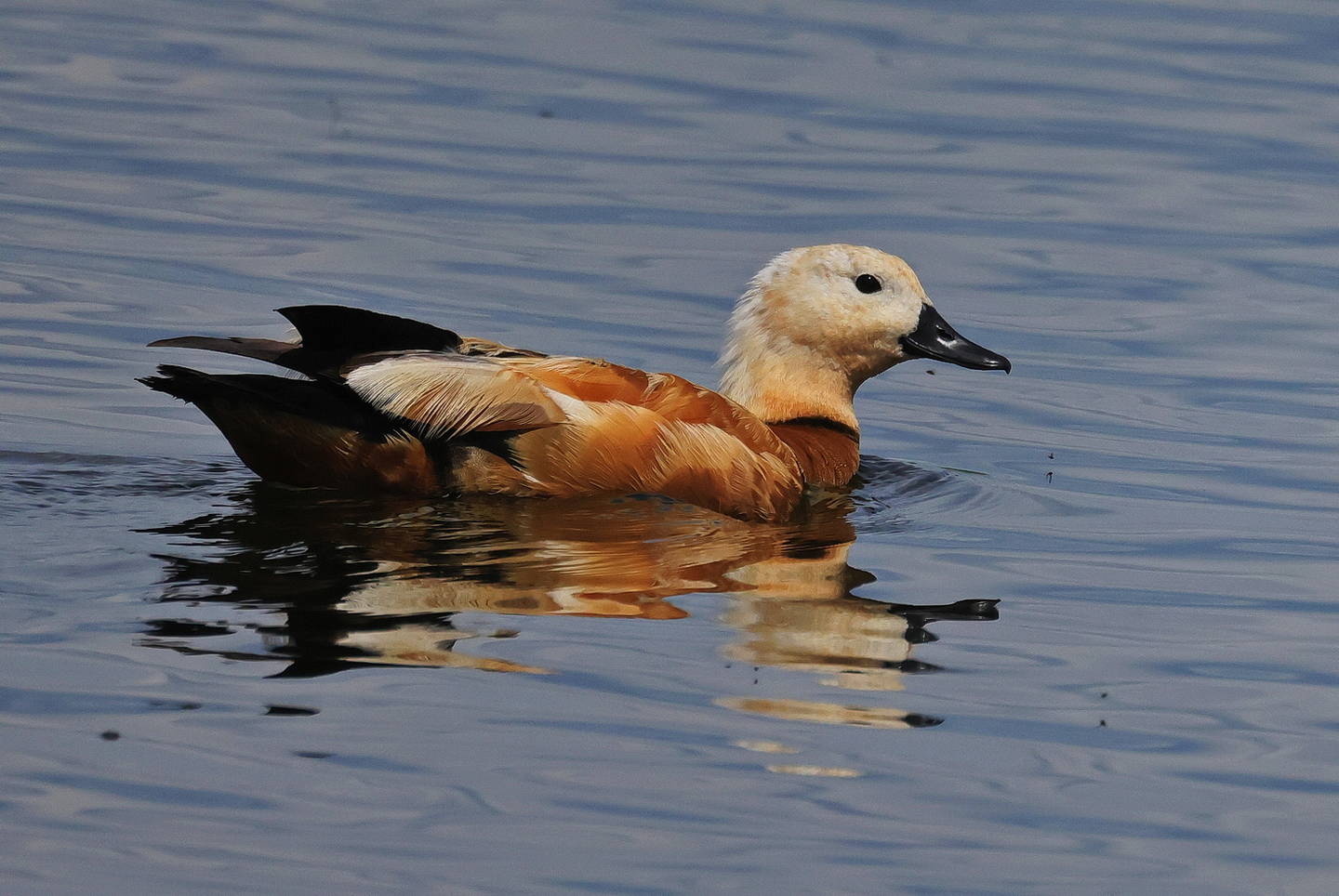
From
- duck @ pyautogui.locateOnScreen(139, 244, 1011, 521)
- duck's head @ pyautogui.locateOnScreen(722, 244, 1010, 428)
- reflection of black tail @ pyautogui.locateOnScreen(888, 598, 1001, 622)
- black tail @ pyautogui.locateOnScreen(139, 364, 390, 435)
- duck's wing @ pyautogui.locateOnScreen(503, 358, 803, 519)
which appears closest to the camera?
reflection of black tail @ pyautogui.locateOnScreen(888, 598, 1001, 622)

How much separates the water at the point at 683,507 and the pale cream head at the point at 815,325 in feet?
1.72

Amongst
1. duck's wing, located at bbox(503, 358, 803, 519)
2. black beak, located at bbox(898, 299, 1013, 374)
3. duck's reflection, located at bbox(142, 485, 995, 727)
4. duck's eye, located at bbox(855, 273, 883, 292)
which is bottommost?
duck's reflection, located at bbox(142, 485, 995, 727)

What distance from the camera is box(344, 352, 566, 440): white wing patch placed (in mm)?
7711

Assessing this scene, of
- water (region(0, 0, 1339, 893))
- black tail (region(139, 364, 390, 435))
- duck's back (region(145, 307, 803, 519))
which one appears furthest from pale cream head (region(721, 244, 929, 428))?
black tail (region(139, 364, 390, 435))

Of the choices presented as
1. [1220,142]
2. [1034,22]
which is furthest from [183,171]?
[1034,22]

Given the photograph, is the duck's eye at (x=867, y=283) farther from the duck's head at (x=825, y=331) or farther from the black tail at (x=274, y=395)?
Result: the black tail at (x=274, y=395)

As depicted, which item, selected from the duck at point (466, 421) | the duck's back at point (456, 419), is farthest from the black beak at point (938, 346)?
the duck's back at point (456, 419)

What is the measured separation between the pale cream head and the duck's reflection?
1.16m

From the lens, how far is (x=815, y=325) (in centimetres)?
955

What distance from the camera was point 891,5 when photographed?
1870 cm

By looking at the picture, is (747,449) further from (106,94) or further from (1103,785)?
(106,94)

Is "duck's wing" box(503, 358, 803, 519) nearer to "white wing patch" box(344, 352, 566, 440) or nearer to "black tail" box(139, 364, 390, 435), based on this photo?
"white wing patch" box(344, 352, 566, 440)

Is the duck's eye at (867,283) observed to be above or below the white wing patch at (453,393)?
above

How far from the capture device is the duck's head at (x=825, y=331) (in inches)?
376
